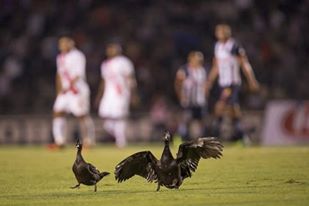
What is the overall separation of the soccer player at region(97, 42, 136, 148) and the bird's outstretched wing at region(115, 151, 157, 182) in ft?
48.1

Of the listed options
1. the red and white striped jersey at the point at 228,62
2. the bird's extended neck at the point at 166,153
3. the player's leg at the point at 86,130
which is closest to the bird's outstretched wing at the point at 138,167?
the bird's extended neck at the point at 166,153

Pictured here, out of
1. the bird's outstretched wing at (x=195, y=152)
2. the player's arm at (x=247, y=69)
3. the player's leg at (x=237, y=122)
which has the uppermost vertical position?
the player's arm at (x=247, y=69)

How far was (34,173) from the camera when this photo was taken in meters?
18.5

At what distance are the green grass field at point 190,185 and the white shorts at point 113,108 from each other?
6.69m

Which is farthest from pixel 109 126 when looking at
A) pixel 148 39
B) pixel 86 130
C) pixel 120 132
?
pixel 148 39

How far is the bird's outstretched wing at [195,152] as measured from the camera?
13695 millimetres

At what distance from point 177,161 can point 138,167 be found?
59 cm

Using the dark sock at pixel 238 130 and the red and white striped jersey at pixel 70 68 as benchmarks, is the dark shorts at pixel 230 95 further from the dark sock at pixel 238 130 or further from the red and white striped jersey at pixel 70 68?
the red and white striped jersey at pixel 70 68

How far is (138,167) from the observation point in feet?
45.3

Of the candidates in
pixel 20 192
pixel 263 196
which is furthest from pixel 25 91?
pixel 263 196

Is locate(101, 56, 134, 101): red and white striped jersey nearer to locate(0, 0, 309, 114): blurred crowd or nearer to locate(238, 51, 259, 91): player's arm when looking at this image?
locate(0, 0, 309, 114): blurred crowd

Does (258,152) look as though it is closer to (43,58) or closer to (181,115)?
(181,115)

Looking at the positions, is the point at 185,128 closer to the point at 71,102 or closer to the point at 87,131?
the point at 87,131

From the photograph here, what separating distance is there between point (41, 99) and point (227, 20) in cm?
668
